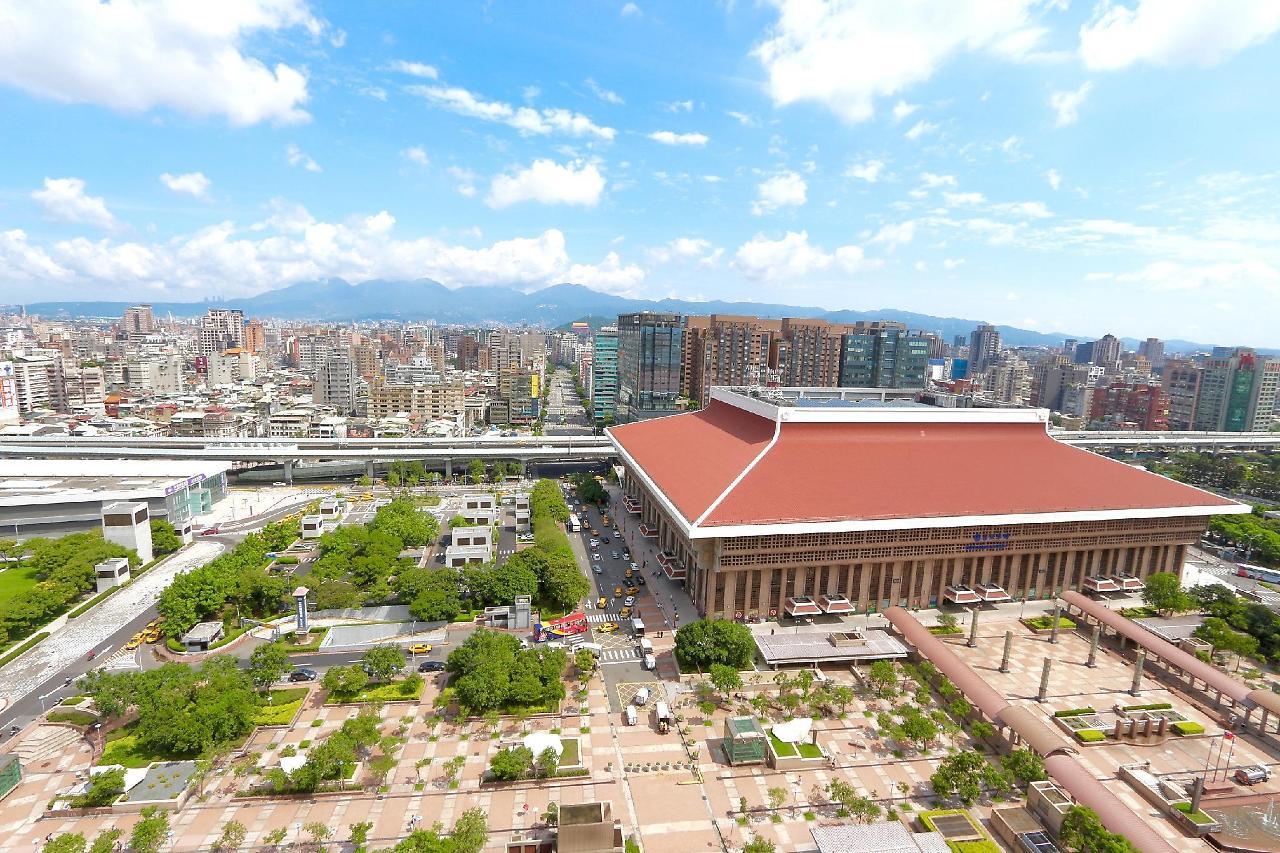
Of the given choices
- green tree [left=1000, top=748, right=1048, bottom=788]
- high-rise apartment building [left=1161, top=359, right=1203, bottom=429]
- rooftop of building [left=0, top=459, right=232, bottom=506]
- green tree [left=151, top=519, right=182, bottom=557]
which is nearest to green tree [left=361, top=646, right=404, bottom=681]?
green tree [left=1000, top=748, right=1048, bottom=788]

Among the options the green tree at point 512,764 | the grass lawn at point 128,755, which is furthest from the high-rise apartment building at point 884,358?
the grass lawn at point 128,755

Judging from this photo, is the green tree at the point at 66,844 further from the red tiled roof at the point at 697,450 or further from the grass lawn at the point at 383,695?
the red tiled roof at the point at 697,450

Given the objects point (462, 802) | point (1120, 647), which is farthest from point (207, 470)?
point (1120, 647)

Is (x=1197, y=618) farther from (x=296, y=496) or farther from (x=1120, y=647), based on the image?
(x=296, y=496)

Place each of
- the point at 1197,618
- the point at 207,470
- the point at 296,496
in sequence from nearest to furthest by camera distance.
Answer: the point at 1197,618 < the point at 207,470 < the point at 296,496

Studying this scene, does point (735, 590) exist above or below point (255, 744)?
above

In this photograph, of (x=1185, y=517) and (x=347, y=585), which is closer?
(x=347, y=585)
